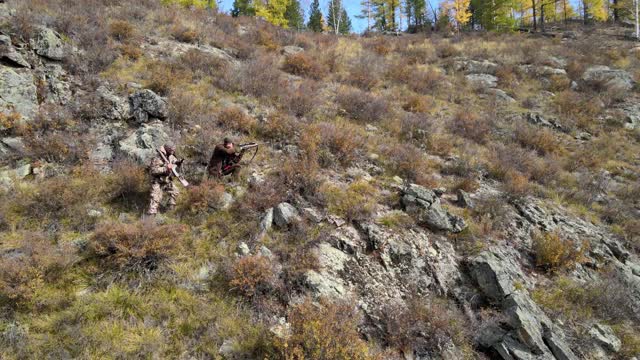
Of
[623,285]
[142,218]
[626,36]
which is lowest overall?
[623,285]

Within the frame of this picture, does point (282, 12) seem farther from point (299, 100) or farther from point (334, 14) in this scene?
point (299, 100)

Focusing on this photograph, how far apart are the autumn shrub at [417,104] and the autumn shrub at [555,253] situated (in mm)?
7221

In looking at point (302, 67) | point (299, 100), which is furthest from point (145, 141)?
point (302, 67)

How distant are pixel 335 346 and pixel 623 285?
630cm

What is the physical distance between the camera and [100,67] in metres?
10.1

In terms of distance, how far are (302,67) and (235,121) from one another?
6.03 m

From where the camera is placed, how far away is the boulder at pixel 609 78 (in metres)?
15.6

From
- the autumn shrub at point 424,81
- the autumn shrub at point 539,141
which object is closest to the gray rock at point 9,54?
the autumn shrub at point 424,81

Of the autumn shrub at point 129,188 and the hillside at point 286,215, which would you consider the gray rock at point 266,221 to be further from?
the autumn shrub at point 129,188

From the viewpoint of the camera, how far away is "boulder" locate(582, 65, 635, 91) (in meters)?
15.6

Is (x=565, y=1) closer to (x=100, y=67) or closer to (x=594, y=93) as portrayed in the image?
(x=594, y=93)

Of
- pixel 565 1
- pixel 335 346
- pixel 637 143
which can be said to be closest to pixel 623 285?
pixel 335 346

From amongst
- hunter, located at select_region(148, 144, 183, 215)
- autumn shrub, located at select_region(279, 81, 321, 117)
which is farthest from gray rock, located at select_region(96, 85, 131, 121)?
autumn shrub, located at select_region(279, 81, 321, 117)

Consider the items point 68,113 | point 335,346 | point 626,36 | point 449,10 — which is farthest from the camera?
point 449,10
